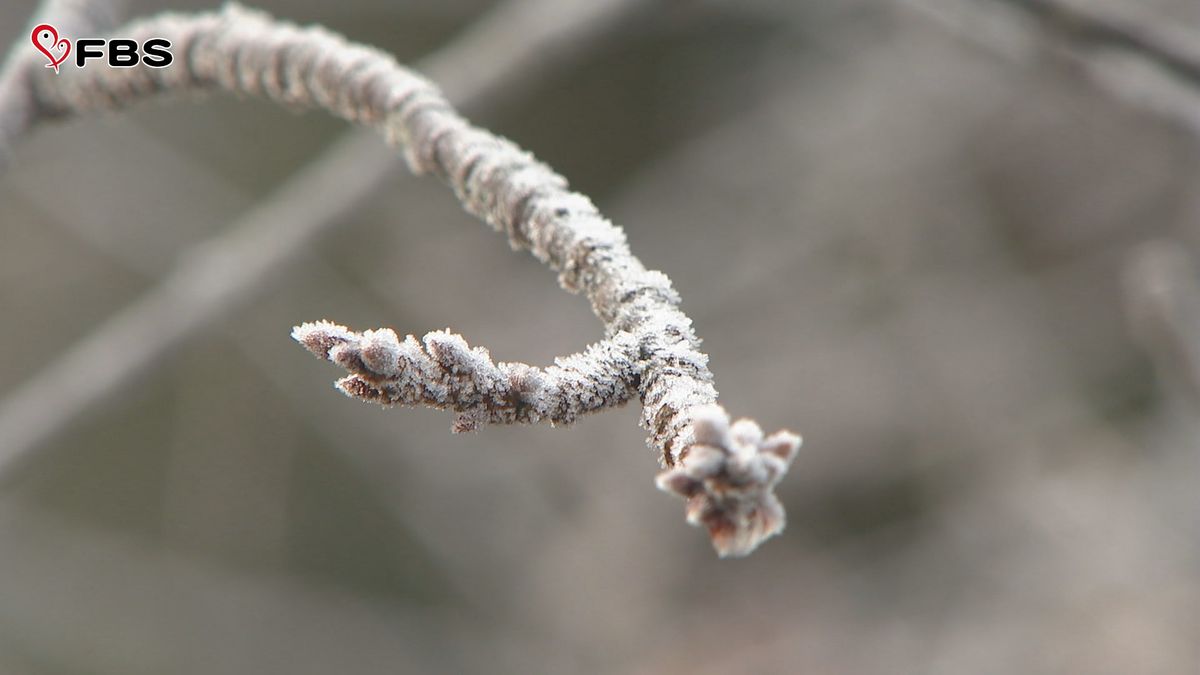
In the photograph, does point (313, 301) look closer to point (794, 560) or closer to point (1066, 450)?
point (794, 560)

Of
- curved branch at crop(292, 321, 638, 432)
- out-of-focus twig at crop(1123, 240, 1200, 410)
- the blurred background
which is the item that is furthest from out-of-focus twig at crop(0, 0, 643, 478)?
curved branch at crop(292, 321, 638, 432)

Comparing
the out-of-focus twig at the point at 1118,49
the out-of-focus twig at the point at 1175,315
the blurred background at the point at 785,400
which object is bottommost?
the out-of-focus twig at the point at 1175,315

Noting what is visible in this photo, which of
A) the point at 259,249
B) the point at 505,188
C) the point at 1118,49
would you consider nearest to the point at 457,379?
the point at 505,188

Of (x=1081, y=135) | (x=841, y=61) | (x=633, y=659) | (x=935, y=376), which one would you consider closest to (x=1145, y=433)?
(x=935, y=376)

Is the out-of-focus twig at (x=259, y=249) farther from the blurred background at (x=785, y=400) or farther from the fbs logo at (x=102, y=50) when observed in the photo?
the fbs logo at (x=102, y=50)

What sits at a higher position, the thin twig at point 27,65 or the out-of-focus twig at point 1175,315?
the out-of-focus twig at point 1175,315

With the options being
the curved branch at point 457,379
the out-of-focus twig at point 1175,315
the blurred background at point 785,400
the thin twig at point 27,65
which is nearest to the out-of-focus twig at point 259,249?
the blurred background at point 785,400
